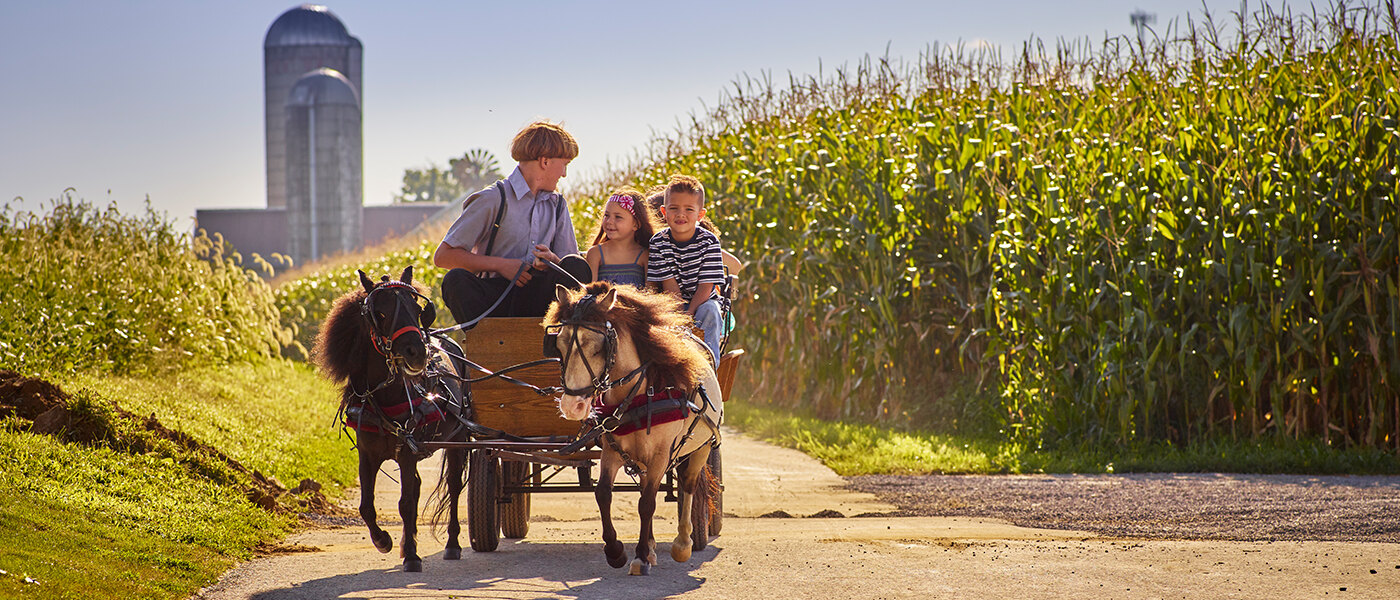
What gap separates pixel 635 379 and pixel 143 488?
133 inches

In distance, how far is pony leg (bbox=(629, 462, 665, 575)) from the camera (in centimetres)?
545

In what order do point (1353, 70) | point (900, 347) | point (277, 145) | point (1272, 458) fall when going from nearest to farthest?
1. point (1272, 458)
2. point (1353, 70)
3. point (900, 347)
4. point (277, 145)

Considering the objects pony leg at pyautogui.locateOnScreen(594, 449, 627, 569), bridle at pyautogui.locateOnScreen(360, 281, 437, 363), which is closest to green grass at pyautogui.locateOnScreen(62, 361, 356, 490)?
bridle at pyautogui.locateOnScreen(360, 281, 437, 363)

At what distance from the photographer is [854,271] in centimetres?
1288

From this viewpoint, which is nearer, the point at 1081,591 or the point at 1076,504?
the point at 1081,591

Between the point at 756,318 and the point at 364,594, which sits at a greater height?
the point at 756,318

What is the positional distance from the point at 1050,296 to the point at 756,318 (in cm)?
456

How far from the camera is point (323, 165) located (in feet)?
127

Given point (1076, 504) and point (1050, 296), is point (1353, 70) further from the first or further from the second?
A: point (1076, 504)

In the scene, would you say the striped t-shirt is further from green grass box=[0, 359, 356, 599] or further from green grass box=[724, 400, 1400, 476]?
Result: green grass box=[724, 400, 1400, 476]

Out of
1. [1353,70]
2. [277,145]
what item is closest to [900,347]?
[1353,70]

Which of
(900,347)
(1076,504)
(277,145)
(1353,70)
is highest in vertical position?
(277,145)

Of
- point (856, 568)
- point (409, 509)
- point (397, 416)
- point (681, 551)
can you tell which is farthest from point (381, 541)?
point (856, 568)

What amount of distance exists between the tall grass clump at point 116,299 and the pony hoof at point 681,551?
5769mm
